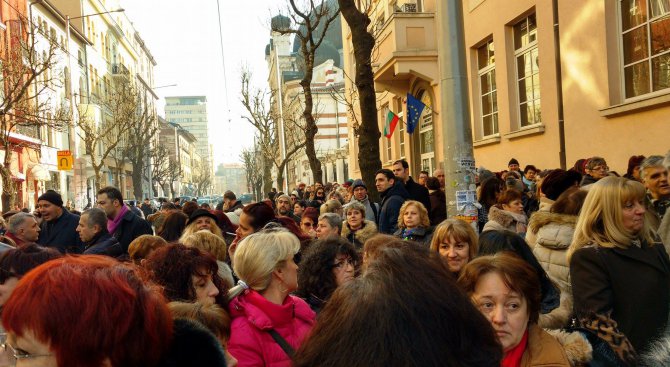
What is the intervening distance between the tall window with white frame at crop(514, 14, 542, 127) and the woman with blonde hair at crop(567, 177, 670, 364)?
10136 millimetres

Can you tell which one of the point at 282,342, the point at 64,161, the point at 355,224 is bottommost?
the point at 282,342

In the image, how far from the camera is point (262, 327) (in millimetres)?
2977

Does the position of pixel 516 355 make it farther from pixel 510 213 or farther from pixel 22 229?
pixel 22 229

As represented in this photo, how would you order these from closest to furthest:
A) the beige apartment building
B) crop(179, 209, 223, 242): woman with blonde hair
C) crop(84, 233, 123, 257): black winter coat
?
crop(84, 233, 123, 257): black winter coat
crop(179, 209, 223, 242): woman with blonde hair
the beige apartment building

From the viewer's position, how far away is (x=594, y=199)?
3.53 metres

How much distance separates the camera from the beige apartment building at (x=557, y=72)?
9367mm

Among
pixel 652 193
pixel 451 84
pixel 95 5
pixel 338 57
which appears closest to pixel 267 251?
pixel 451 84

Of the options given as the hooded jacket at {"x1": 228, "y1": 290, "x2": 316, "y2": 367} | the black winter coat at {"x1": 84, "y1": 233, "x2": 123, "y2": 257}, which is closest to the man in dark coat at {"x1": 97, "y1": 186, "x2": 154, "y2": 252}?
the black winter coat at {"x1": 84, "y1": 233, "x2": 123, "y2": 257}

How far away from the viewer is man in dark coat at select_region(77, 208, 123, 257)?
614cm

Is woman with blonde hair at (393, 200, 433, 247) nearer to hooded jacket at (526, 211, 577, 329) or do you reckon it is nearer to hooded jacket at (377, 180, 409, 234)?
hooded jacket at (377, 180, 409, 234)

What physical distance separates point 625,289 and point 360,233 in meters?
4.07

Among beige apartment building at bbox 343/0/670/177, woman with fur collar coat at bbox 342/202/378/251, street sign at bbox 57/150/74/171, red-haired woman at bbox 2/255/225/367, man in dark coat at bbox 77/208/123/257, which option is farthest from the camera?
street sign at bbox 57/150/74/171

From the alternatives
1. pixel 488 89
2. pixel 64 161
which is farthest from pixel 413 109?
pixel 64 161

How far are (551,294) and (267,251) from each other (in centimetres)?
173
